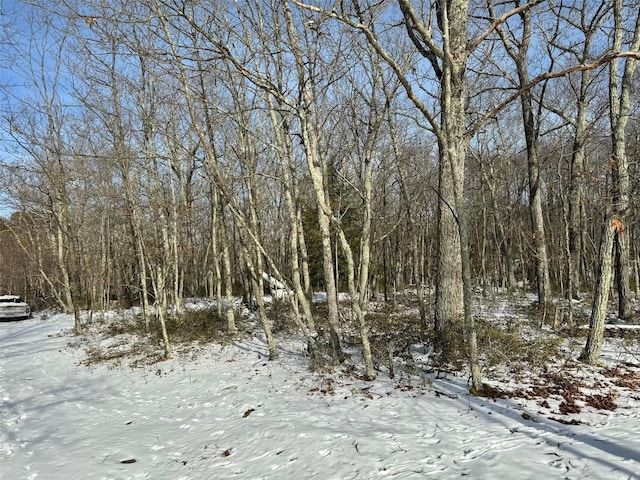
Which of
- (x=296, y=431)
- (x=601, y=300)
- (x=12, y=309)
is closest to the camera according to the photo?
(x=296, y=431)

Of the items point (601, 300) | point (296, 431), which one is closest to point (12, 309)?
point (296, 431)

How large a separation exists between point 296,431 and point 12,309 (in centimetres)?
2174

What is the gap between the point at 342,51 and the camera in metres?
7.43

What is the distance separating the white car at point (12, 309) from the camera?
19844 mm


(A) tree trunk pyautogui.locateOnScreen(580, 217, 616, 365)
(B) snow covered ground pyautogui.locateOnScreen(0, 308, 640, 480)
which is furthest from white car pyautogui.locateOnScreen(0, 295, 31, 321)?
(A) tree trunk pyautogui.locateOnScreen(580, 217, 616, 365)

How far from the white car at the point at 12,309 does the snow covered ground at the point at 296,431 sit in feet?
48.4

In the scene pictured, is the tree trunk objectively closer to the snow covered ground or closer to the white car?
the snow covered ground

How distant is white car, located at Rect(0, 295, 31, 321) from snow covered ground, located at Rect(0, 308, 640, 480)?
14767 millimetres

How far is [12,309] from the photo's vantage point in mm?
20078

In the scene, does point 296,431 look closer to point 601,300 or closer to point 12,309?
point 601,300

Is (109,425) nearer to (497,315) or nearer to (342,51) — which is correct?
(342,51)

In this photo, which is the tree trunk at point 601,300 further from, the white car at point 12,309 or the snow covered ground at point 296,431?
the white car at point 12,309

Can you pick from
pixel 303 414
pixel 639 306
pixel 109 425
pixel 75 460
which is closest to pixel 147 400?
pixel 109 425

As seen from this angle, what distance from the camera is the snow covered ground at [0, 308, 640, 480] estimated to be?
362 cm
